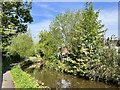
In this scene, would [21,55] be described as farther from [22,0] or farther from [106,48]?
[106,48]

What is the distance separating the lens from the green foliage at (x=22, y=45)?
4447 cm

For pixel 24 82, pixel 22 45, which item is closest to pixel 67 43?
pixel 22 45

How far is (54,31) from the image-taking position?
43.1 m

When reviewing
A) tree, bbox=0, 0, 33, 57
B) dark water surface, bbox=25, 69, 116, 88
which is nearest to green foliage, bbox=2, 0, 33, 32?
tree, bbox=0, 0, 33, 57

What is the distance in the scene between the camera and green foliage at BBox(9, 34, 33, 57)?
4447 cm

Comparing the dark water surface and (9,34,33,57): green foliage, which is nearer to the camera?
the dark water surface

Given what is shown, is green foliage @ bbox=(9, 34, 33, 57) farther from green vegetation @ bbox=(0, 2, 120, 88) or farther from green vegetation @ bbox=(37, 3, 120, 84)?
green vegetation @ bbox=(37, 3, 120, 84)

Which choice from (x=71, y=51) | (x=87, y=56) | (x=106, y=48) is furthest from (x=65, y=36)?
(x=106, y=48)

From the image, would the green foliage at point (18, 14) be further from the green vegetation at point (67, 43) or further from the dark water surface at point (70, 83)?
the dark water surface at point (70, 83)

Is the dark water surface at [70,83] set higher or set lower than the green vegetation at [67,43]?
lower

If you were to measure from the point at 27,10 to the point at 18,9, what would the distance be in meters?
1.56

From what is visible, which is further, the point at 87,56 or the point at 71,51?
the point at 71,51

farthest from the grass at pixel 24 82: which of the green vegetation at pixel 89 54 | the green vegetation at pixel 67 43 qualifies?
the green vegetation at pixel 89 54

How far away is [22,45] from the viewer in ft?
149
